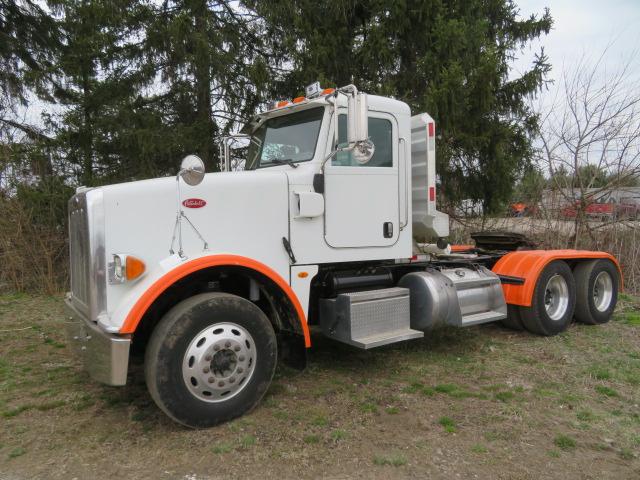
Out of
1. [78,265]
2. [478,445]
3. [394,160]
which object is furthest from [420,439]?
[78,265]

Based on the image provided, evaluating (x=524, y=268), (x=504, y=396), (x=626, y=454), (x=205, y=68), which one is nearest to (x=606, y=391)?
(x=504, y=396)

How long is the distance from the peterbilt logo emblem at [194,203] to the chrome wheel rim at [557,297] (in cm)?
472

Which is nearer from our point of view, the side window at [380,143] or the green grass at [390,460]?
the green grass at [390,460]

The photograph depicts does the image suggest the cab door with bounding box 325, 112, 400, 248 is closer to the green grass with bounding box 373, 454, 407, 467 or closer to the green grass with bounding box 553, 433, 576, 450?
the green grass with bounding box 373, 454, 407, 467

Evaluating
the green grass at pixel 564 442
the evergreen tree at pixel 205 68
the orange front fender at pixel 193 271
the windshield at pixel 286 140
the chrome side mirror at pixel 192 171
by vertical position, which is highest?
the evergreen tree at pixel 205 68

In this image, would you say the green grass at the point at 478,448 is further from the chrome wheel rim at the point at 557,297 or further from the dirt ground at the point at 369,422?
the chrome wheel rim at the point at 557,297

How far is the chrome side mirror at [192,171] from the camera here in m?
3.62

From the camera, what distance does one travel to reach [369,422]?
12.5ft

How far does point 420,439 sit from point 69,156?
29.7 feet

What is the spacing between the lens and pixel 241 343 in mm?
3773

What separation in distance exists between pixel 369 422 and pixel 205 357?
135 cm

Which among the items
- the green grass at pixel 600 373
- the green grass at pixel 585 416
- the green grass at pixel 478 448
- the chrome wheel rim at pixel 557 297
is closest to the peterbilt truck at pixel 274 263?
the chrome wheel rim at pixel 557 297

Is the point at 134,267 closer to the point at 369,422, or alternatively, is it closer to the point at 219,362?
the point at 219,362

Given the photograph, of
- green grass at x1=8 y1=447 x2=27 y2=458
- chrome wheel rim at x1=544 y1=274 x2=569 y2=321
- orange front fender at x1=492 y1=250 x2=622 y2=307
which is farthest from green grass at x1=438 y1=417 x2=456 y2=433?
chrome wheel rim at x1=544 y1=274 x2=569 y2=321
